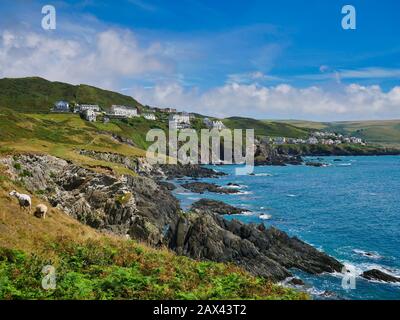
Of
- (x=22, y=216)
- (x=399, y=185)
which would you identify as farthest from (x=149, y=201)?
(x=399, y=185)

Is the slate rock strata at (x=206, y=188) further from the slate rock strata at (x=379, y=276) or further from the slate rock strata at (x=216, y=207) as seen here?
the slate rock strata at (x=379, y=276)

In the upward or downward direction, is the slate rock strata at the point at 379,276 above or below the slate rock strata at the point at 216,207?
below

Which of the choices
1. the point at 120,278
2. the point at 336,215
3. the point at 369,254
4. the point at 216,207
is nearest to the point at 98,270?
the point at 120,278

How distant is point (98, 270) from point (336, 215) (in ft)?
242

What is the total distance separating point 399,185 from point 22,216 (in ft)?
448

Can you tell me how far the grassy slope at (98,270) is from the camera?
45.5 feet

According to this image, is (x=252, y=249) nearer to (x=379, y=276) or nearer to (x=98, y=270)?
(x=379, y=276)

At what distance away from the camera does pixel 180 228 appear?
55594 mm

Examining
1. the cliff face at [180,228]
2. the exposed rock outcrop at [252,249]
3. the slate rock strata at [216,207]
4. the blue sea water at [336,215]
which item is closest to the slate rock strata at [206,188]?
the blue sea water at [336,215]

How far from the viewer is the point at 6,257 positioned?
54.2 feet

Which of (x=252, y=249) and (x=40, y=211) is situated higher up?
(x=40, y=211)

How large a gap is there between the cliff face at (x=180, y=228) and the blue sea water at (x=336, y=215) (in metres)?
4.11

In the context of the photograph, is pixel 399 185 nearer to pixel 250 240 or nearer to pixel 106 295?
pixel 250 240

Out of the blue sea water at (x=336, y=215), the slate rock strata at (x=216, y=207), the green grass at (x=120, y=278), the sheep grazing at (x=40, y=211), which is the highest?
the sheep grazing at (x=40, y=211)
